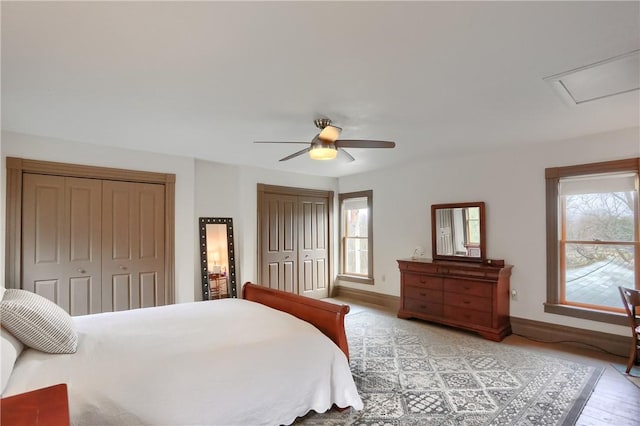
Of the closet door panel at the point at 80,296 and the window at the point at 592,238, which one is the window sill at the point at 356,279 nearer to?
the window at the point at 592,238

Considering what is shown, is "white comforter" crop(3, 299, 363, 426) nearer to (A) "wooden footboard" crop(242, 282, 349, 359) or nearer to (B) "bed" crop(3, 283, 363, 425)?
(B) "bed" crop(3, 283, 363, 425)

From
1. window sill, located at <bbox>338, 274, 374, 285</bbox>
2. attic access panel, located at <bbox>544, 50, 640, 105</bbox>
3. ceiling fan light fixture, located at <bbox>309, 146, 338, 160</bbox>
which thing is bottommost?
window sill, located at <bbox>338, 274, 374, 285</bbox>

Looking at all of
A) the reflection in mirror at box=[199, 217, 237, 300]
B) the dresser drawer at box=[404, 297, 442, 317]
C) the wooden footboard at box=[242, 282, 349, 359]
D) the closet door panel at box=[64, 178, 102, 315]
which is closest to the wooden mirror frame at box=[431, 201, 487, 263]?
the dresser drawer at box=[404, 297, 442, 317]

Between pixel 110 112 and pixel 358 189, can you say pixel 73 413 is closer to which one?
pixel 110 112

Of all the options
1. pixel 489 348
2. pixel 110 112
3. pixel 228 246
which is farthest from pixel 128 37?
pixel 489 348

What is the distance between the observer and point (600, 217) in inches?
142

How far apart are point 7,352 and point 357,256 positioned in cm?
522

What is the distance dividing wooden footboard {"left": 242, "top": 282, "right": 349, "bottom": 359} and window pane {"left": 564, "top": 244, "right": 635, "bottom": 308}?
2994 millimetres

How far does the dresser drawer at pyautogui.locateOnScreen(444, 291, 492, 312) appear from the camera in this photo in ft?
13.0

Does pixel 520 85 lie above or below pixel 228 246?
above

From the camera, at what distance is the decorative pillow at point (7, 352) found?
4.99ft

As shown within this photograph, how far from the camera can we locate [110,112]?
2.89 m

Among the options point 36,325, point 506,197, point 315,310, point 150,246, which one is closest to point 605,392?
point 506,197

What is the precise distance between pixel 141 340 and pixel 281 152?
113 inches
